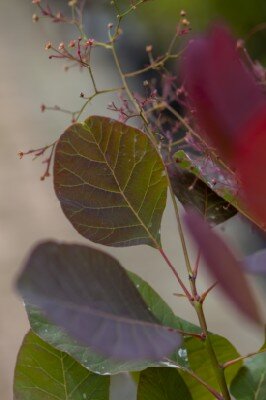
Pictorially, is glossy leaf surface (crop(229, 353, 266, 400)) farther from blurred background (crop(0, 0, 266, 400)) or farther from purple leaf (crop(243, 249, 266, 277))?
blurred background (crop(0, 0, 266, 400))

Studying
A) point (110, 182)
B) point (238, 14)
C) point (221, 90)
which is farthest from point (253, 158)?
point (238, 14)

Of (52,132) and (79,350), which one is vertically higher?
(52,132)

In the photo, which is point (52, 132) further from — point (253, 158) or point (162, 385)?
point (253, 158)

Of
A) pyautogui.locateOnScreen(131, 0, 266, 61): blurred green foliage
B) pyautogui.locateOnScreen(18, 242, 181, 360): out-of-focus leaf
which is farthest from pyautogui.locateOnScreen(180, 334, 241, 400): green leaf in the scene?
pyautogui.locateOnScreen(131, 0, 266, 61): blurred green foliage

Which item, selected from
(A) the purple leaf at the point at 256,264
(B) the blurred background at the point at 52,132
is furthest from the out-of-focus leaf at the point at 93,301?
(B) the blurred background at the point at 52,132

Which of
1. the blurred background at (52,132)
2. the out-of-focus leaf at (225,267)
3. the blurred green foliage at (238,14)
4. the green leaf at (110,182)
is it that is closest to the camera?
the out-of-focus leaf at (225,267)

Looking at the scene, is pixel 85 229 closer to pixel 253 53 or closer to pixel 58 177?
pixel 58 177

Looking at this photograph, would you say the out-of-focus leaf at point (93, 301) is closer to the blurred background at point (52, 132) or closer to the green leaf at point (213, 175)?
the green leaf at point (213, 175)
